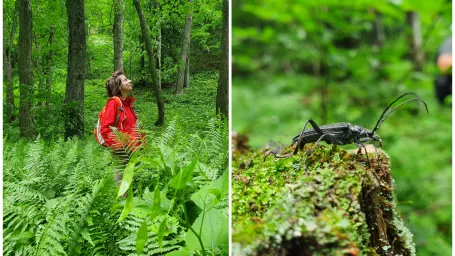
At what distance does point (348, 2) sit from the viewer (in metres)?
1.32

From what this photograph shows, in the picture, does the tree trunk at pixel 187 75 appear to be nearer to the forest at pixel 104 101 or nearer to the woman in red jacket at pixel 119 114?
the forest at pixel 104 101

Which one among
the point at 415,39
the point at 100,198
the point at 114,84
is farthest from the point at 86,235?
the point at 415,39

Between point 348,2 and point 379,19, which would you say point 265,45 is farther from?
point 379,19

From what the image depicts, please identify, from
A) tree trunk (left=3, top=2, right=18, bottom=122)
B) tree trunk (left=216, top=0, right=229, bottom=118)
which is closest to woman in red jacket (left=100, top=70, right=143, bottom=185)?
tree trunk (left=216, top=0, right=229, bottom=118)

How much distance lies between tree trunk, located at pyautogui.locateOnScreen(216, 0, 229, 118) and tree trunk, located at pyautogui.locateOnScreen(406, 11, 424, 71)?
0.64 m

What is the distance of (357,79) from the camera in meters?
1.68

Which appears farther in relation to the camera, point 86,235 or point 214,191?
point 86,235

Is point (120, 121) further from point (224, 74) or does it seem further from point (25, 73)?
point (25, 73)

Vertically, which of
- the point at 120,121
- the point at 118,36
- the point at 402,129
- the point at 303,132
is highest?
the point at 118,36

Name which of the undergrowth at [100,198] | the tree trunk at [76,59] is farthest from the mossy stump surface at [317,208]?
the tree trunk at [76,59]

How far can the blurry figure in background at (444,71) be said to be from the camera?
99 cm

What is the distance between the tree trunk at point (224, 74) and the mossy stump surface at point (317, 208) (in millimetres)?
778

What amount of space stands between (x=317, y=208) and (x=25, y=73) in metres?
1.77

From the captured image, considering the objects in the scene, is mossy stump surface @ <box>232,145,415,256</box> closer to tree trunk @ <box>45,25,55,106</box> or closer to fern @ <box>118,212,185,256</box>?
fern @ <box>118,212,185,256</box>
